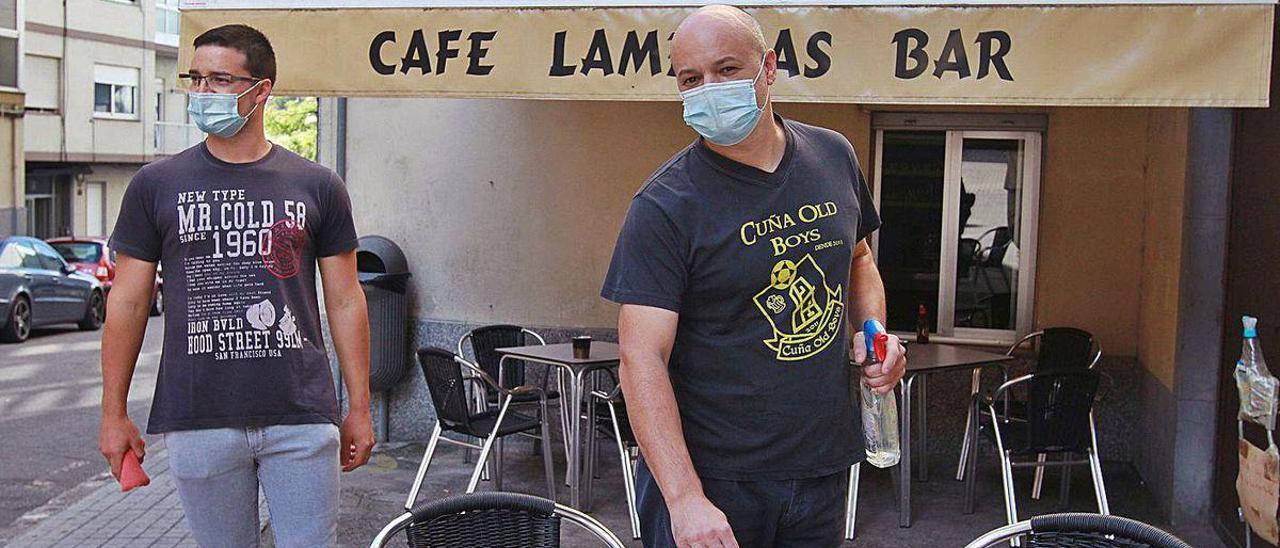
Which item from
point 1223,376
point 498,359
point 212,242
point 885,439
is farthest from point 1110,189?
point 212,242

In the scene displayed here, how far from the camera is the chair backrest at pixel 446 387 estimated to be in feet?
21.8

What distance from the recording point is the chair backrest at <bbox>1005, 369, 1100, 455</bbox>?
629cm

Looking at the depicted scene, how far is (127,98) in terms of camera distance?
120 feet

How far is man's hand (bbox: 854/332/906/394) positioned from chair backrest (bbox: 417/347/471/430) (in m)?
4.08

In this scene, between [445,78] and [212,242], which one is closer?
[212,242]

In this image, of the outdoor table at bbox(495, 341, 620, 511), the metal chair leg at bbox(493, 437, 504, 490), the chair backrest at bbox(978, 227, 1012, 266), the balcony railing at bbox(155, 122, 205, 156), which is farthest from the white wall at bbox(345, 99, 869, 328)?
the balcony railing at bbox(155, 122, 205, 156)

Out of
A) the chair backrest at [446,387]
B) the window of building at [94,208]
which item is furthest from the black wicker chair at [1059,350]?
the window of building at [94,208]

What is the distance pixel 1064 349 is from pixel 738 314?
5483 mm

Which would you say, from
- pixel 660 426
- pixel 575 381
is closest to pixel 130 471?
pixel 660 426

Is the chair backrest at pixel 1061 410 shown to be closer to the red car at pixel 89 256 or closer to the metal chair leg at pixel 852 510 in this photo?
the metal chair leg at pixel 852 510

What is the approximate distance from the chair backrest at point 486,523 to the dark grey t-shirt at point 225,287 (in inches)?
25.5

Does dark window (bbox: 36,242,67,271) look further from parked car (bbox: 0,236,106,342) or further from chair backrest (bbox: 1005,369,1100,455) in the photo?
chair backrest (bbox: 1005,369,1100,455)

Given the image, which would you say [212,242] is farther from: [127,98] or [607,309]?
[127,98]

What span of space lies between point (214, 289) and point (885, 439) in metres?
1.68
